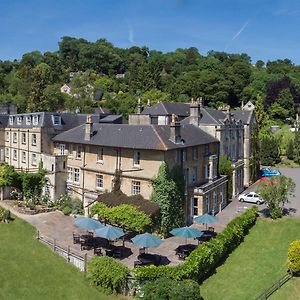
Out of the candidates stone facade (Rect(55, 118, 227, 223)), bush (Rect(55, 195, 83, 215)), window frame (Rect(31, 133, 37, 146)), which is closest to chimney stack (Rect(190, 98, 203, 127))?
stone facade (Rect(55, 118, 227, 223))

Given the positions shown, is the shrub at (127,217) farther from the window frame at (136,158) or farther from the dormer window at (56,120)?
the dormer window at (56,120)

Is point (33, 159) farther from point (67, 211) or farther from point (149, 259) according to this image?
point (149, 259)

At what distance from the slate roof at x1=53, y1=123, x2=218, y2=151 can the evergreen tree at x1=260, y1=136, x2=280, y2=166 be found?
32.2 metres

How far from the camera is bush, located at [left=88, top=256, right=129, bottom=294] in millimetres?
28109

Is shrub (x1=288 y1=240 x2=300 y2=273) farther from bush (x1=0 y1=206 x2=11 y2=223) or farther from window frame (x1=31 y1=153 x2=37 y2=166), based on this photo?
window frame (x1=31 y1=153 x2=37 y2=166)

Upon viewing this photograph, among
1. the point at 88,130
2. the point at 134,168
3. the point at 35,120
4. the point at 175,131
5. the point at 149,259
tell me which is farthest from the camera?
the point at 35,120

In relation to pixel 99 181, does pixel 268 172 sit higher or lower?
lower

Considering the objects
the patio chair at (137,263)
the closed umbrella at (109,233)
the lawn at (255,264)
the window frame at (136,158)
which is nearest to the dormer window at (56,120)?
the window frame at (136,158)

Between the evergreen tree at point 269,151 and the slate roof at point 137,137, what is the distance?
32163 millimetres

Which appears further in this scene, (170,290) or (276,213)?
(276,213)

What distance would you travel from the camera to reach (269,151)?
78562 mm

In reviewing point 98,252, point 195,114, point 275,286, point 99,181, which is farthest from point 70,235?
point 195,114

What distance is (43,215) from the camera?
139 feet

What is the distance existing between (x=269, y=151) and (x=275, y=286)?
169 feet
